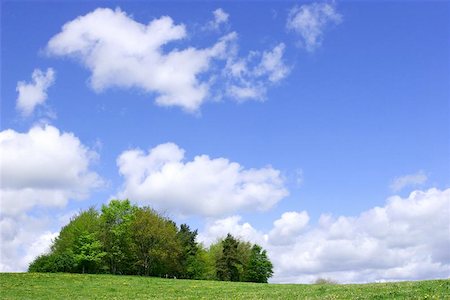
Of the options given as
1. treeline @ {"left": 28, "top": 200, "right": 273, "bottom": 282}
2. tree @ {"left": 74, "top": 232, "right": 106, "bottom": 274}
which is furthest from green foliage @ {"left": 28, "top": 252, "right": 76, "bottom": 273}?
tree @ {"left": 74, "top": 232, "right": 106, "bottom": 274}

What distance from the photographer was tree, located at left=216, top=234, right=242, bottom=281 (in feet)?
375

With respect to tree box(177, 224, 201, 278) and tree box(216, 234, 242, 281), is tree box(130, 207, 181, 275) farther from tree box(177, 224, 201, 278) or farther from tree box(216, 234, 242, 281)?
tree box(216, 234, 242, 281)

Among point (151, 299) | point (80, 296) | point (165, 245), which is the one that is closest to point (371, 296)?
point (151, 299)

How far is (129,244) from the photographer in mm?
98875

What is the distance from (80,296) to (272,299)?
65.6 ft

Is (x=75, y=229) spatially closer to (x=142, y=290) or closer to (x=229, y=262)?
(x=229, y=262)

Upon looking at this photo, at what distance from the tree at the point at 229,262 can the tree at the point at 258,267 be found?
2.84 m

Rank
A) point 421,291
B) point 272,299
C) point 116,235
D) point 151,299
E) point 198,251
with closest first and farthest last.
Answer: point 421,291
point 272,299
point 151,299
point 116,235
point 198,251

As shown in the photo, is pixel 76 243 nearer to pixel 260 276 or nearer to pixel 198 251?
pixel 198 251

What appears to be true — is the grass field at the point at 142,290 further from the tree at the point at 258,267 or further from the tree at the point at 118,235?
the tree at the point at 258,267

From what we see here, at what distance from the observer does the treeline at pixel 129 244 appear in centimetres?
9419

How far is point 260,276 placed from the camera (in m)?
116

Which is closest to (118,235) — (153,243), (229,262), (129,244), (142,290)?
(129,244)

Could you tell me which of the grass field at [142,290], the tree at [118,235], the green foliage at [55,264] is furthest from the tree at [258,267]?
the grass field at [142,290]
